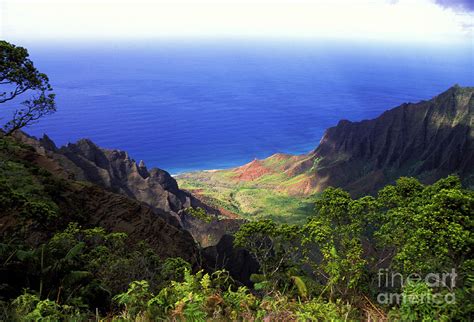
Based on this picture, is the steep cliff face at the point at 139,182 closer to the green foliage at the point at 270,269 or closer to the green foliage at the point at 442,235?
the green foliage at the point at 270,269

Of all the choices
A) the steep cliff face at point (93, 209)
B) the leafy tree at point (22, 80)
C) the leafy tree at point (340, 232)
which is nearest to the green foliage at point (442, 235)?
the leafy tree at point (340, 232)

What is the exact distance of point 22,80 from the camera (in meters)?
19.8

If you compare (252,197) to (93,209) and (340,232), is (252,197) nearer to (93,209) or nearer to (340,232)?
(93,209)

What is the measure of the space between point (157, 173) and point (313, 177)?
78.0 metres

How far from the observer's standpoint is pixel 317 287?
20234 millimetres

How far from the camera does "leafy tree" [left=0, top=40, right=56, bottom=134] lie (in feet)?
62.0

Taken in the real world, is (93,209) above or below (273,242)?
below

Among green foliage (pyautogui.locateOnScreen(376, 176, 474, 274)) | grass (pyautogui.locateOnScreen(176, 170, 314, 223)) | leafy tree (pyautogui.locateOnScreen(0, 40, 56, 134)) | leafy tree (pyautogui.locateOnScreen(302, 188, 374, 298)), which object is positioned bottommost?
grass (pyautogui.locateOnScreen(176, 170, 314, 223))

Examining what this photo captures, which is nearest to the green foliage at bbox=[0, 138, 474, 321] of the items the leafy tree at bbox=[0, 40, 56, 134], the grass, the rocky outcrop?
the leafy tree at bbox=[0, 40, 56, 134]

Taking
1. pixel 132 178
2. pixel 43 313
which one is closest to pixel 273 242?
pixel 43 313

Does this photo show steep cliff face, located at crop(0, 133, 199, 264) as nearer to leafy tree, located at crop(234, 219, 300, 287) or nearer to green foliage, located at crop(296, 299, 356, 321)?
leafy tree, located at crop(234, 219, 300, 287)

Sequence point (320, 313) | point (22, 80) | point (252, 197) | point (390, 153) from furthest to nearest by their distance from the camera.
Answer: point (390, 153) → point (252, 197) → point (22, 80) → point (320, 313)

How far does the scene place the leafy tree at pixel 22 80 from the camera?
18906mm

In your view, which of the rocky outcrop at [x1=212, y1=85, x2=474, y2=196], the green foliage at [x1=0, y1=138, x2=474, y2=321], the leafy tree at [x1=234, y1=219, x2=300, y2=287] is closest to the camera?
the green foliage at [x1=0, y1=138, x2=474, y2=321]
